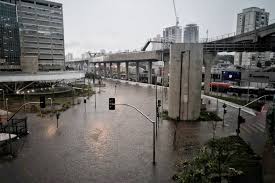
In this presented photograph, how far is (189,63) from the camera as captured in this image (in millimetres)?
37375

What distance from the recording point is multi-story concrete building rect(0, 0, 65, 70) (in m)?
157

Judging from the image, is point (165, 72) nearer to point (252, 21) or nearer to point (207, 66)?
point (207, 66)

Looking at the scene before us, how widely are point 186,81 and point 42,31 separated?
15535cm

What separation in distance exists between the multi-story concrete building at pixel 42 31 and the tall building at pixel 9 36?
441 cm

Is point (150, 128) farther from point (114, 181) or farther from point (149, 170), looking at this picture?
point (114, 181)

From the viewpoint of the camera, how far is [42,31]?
16650cm

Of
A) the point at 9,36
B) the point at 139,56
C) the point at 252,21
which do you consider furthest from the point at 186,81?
the point at 252,21

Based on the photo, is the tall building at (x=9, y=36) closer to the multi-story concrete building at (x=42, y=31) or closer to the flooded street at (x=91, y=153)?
the multi-story concrete building at (x=42, y=31)

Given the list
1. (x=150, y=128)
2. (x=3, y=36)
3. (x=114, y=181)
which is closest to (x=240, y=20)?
(x=3, y=36)

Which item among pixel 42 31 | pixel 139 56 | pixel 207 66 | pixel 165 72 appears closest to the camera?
pixel 207 66

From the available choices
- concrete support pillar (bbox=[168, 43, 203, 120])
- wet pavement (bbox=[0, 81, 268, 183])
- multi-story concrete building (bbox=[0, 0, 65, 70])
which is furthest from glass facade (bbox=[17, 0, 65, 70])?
concrete support pillar (bbox=[168, 43, 203, 120])

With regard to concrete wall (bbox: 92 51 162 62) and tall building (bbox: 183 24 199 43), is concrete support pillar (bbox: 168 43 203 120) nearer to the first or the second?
concrete wall (bbox: 92 51 162 62)

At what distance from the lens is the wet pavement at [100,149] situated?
61.9ft

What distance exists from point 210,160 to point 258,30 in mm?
53378
